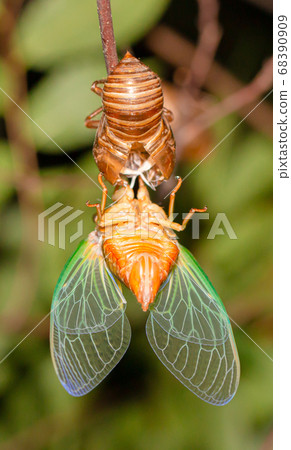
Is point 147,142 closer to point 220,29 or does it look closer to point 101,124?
point 101,124

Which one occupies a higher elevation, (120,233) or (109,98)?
(109,98)

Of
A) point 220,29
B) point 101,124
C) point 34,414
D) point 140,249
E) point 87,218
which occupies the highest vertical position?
point 220,29

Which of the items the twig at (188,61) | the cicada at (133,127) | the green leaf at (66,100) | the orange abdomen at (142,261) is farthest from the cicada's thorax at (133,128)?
the twig at (188,61)

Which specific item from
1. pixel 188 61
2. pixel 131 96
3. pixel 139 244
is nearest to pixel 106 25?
pixel 131 96

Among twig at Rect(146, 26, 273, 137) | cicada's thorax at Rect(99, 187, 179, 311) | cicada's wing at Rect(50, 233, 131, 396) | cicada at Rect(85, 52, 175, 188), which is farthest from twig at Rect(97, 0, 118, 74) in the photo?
twig at Rect(146, 26, 273, 137)

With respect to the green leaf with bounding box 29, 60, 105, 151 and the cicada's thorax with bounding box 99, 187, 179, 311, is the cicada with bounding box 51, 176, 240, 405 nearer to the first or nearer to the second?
the cicada's thorax with bounding box 99, 187, 179, 311

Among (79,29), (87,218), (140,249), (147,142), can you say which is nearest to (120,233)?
(140,249)

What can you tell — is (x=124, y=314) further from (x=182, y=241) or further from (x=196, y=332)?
(x=182, y=241)
